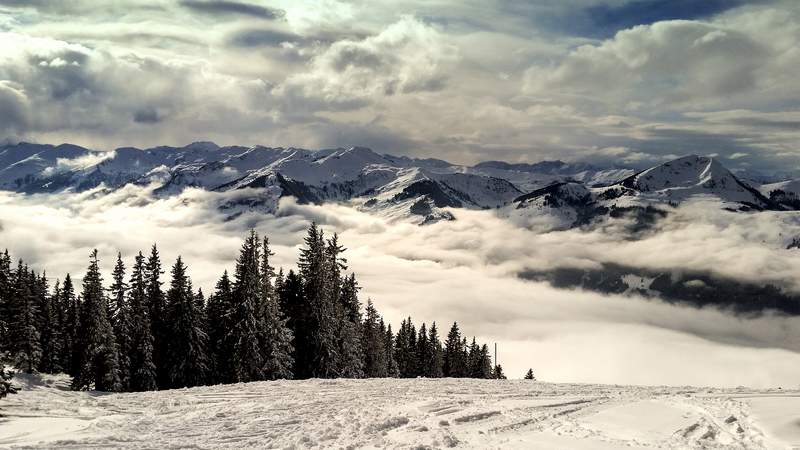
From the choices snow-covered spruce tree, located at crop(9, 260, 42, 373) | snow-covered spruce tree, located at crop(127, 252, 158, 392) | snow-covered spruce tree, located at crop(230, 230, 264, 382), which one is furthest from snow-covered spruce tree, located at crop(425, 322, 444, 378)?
snow-covered spruce tree, located at crop(9, 260, 42, 373)

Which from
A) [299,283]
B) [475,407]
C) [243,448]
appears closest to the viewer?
[243,448]

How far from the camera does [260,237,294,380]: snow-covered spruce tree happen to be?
45.6 meters

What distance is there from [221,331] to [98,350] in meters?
11.0

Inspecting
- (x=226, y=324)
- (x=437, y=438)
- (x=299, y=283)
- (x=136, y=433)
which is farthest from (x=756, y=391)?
(x=226, y=324)

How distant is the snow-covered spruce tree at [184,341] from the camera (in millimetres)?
50719

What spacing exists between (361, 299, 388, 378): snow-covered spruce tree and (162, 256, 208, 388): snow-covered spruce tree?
19.8 metres

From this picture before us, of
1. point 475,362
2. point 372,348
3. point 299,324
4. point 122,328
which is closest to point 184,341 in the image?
point 122,328

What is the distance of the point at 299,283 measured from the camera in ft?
177

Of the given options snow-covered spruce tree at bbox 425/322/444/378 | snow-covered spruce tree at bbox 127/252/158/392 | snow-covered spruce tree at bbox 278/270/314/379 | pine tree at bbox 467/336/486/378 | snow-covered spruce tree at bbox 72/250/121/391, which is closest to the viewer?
snow-covered spruce tree at bbox 72/250/121/391

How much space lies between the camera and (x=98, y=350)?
4934cm

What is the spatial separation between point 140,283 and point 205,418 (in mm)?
34645

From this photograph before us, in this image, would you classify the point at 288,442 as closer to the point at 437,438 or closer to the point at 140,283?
the point at 437,438

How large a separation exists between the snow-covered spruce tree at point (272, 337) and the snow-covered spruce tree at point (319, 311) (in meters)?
2.37

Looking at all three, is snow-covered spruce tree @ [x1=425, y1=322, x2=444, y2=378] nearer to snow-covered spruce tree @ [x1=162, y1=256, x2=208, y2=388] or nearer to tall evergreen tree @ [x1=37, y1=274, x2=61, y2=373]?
snow-covered spruce tree @ [x1=162, y1=256, x2=208, y2=388]
